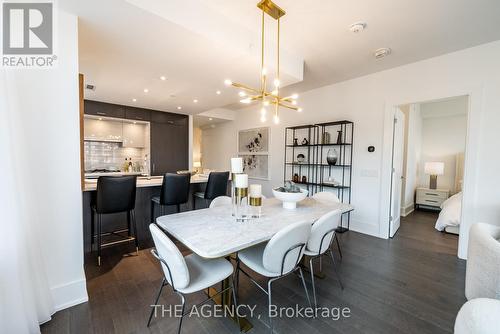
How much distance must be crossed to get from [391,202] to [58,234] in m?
4.24

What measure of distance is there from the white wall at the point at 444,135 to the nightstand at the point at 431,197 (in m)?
0.49

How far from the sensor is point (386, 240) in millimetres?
3436

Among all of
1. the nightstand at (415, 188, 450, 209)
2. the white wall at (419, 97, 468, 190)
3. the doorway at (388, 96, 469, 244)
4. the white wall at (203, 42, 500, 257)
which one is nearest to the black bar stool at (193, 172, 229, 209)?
the white wall at (203, 42, 500, 257)

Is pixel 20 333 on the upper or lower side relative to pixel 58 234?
lower

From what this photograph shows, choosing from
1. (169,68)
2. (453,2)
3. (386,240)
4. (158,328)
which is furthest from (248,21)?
(386,240)

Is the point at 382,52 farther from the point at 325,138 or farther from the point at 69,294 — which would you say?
the point at 69,294

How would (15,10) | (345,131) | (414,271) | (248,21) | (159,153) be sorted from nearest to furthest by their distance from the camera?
(15,10) < (248,21) < (414,271) < (345,131) < (159,153)

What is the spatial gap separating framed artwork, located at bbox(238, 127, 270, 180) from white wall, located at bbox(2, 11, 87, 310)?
4.13m

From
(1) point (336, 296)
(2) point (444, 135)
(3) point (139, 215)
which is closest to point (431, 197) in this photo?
(2) point (444, 135)

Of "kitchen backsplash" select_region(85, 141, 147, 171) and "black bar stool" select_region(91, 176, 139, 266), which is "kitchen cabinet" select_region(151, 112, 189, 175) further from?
"black bar stool" select_region(91, 176, 139, 266)

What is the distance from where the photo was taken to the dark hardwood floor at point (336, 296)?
163 centimetres

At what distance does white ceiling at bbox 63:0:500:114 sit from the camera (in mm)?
1856

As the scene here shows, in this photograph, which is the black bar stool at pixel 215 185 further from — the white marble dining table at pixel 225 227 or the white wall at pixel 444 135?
the white wall at pixel 444 135

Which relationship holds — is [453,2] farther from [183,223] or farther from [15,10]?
[15,10]
